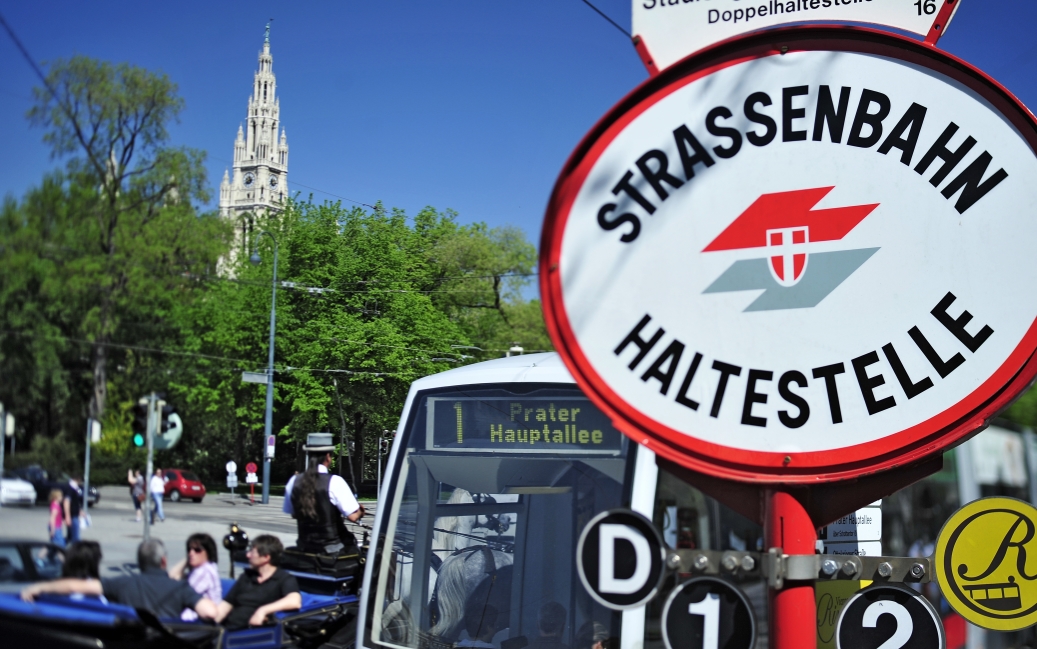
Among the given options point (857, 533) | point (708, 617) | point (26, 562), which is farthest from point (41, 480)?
point (857, 533)

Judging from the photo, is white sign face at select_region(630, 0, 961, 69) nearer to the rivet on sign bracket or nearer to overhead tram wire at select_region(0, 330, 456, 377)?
the rivet on sign bracket

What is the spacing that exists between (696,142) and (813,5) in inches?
12.2

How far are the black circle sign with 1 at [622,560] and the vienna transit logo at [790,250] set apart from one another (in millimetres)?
319

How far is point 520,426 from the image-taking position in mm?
4195

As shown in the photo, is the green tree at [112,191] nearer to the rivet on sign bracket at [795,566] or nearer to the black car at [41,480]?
the black car at [41,480]

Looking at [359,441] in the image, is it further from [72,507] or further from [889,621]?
[889,621]

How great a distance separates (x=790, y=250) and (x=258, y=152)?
3.82 feet

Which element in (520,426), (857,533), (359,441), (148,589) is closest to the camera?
(148,589)

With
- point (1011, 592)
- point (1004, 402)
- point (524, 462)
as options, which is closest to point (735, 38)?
point (1004, 402)

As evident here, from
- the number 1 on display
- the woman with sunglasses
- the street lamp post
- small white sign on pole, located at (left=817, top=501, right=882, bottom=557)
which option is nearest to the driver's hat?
the street lamp post

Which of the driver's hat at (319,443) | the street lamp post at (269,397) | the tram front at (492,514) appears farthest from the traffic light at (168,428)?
the tram front at (492,514)

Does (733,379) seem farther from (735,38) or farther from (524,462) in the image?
(524,462)

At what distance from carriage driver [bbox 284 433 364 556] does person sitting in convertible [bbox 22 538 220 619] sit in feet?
1.68

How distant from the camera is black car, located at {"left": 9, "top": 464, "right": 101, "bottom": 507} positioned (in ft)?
5.02
